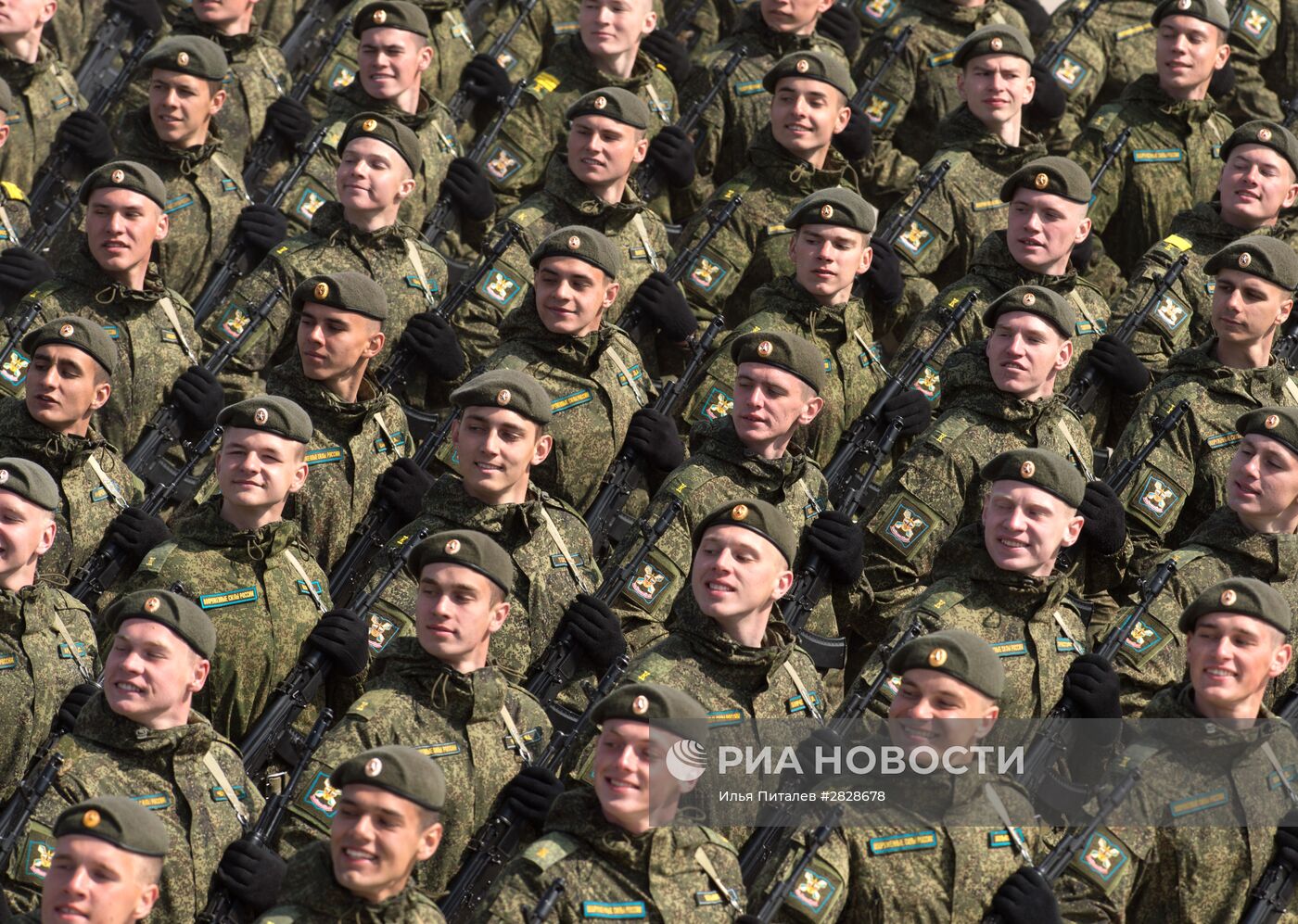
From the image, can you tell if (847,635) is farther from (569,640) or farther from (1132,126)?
(1132,126)

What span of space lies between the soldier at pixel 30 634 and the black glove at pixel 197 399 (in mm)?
1914

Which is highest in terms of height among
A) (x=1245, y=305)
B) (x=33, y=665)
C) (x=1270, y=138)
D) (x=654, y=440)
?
(x=1270, y=138)

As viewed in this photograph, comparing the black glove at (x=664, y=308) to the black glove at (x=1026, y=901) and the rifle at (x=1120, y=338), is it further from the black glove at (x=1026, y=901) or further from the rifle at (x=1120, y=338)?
the black glove at (x=1026, y=901)

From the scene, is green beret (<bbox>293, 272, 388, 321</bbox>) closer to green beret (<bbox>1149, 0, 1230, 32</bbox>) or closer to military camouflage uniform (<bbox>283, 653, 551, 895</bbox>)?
military camouflage uniform (<bbox>283, 653, 551, 895</bbox>)

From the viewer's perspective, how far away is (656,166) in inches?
754

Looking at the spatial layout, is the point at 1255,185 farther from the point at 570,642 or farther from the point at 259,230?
the point at 259,230

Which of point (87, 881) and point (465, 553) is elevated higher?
point (465, 553)

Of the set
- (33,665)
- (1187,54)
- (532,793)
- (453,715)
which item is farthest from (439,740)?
(1187,54)

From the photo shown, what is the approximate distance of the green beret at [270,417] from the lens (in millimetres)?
15531

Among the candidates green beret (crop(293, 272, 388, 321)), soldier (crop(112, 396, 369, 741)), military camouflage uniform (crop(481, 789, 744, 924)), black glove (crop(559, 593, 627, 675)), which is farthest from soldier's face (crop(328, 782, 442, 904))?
green beret (crop(293, 272, 388, 321))

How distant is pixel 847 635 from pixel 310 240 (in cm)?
410

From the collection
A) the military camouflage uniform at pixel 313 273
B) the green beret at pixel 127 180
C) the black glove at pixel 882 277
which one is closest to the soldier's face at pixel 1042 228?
the black glove at pixel 882 277

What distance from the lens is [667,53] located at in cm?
2030

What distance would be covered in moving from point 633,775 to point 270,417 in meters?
3.31
